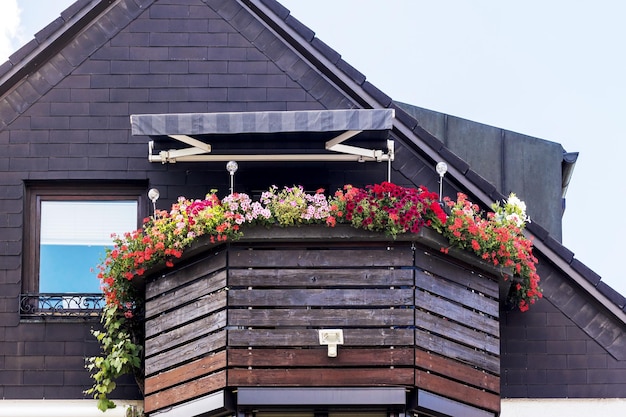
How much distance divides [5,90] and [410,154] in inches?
202

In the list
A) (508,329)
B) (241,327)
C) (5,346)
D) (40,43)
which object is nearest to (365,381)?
(241,327)

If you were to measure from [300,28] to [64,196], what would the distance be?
3.61 meters

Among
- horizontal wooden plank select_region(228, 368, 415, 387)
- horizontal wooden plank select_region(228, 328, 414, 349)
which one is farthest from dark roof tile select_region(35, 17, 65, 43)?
horizontal wooden plank select_region(228, 368, 415, 387)

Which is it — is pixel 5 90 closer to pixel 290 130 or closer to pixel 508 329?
pixel 290 130

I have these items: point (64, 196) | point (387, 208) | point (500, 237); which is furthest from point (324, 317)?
point (64, 196)

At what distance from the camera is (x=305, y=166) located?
19906 mm

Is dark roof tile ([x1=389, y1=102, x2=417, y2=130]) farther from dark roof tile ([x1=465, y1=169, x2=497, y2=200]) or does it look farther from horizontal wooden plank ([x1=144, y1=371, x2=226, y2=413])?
horizontal wooden plank ([x1=144, y1=371, x2=226, y2=413])

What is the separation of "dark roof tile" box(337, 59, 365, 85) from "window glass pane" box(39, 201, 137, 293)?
312 centimetres

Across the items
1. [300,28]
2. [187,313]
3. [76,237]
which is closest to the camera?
[187,313]

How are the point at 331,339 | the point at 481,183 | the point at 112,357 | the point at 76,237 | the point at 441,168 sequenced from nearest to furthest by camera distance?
the point at 331,339 → the point at 441,168 → the point at 112,357 → the point at 481,183 → the point at 76,237

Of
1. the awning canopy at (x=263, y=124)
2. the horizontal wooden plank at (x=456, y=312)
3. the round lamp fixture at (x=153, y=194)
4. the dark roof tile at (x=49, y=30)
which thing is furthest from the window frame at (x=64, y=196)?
the horizontal wooden plank at (x=456, y=312)

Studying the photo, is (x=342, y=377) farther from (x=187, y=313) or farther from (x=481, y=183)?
(x=481, y=183)

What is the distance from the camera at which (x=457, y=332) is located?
59.6 ft

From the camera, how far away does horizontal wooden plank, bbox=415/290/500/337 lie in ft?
58.7
